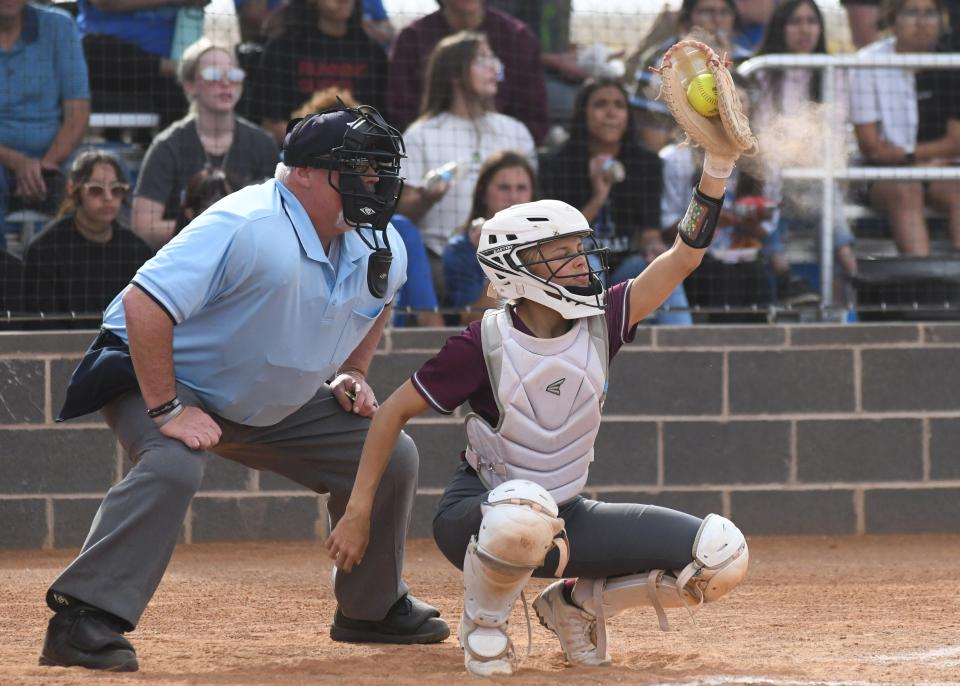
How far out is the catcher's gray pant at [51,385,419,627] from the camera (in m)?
4.27

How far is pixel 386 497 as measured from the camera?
16.0 ft

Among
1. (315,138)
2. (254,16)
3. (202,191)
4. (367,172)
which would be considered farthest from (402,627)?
(254,16)

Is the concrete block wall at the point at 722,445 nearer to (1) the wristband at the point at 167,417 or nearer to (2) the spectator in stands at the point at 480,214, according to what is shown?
(2) the spectator in stands at the point at 480,214

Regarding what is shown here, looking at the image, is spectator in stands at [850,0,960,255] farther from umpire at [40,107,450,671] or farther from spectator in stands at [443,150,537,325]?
umpire at [40,107,450,671]

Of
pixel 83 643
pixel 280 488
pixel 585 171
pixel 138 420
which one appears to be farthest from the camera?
pixel 585 171

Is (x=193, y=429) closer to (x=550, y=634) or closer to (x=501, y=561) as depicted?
(x=501, y=561)

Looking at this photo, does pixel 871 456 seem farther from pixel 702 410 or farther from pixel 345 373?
pixel 345 373

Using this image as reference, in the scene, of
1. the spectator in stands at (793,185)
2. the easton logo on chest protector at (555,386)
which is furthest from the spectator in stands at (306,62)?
the easton logo on chest protector at (555,386)

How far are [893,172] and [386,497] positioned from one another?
434cm

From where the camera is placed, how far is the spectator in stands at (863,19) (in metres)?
9.11

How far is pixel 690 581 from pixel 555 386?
70cm

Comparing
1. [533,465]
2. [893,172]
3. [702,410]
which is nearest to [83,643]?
[533,465]

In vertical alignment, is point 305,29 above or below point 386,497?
above

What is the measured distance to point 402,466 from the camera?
15.9ft
